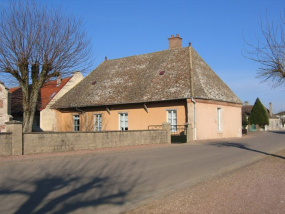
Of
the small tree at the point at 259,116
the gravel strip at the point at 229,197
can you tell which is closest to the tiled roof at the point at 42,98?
the gravel strip at the point at 229,197

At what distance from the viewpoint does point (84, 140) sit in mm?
17094

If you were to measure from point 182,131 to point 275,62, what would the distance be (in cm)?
1195

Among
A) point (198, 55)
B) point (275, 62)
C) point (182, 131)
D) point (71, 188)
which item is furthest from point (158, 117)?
point (71, 188)

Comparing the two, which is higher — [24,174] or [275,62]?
[275,62]

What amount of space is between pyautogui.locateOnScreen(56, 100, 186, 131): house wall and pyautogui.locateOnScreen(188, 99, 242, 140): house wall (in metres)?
1.20

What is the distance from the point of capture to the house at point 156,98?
24766mm

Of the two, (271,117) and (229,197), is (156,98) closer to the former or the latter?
(229,197)

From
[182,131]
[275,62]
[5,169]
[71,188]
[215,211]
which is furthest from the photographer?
[182,131]

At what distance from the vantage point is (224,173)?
33.0ft

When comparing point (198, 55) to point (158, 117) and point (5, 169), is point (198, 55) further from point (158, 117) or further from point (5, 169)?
point (5, 169)

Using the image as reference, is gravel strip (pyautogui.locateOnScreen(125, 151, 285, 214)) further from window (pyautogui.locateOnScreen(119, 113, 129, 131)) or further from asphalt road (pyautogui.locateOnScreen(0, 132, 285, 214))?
window (pyautogui.locateOnScreen(119, 113, 129, 131))

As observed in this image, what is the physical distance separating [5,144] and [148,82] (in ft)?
49.6

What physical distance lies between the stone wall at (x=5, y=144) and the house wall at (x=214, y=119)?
13.3 meters

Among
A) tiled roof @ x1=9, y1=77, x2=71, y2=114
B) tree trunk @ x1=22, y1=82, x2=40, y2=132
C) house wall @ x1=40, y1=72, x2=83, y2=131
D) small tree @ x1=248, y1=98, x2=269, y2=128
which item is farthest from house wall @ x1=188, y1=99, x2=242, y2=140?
small tree @ x1=248, y1=98, x2=269, y2=128
